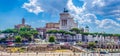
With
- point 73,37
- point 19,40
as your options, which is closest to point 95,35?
point 73,37

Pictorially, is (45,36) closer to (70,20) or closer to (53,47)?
(70,20)

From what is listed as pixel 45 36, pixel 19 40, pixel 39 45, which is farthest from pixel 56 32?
pixel 39 45

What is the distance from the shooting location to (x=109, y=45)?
89.2 metres

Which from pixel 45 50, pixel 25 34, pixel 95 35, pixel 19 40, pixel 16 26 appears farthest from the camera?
pixel 16 26

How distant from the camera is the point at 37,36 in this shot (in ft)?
361

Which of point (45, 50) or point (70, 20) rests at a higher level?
point (70, 20)

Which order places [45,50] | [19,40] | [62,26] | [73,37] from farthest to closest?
[62,26]
[73,37]
[19,40]
[45,50]

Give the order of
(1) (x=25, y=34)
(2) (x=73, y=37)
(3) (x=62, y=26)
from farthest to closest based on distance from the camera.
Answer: (3) (x=62, y=26) < (2) (x=73, y=37) < (1) (x=25, y=34)

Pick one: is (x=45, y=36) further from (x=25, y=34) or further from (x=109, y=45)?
(x=109, y=45)

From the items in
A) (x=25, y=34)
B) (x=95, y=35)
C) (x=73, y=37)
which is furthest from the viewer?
(x=95, y=35)

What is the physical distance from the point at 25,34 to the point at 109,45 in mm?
23797

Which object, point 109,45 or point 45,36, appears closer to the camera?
point 109,45

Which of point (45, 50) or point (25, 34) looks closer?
point (45, 50)

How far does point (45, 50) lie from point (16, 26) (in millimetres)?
70276
